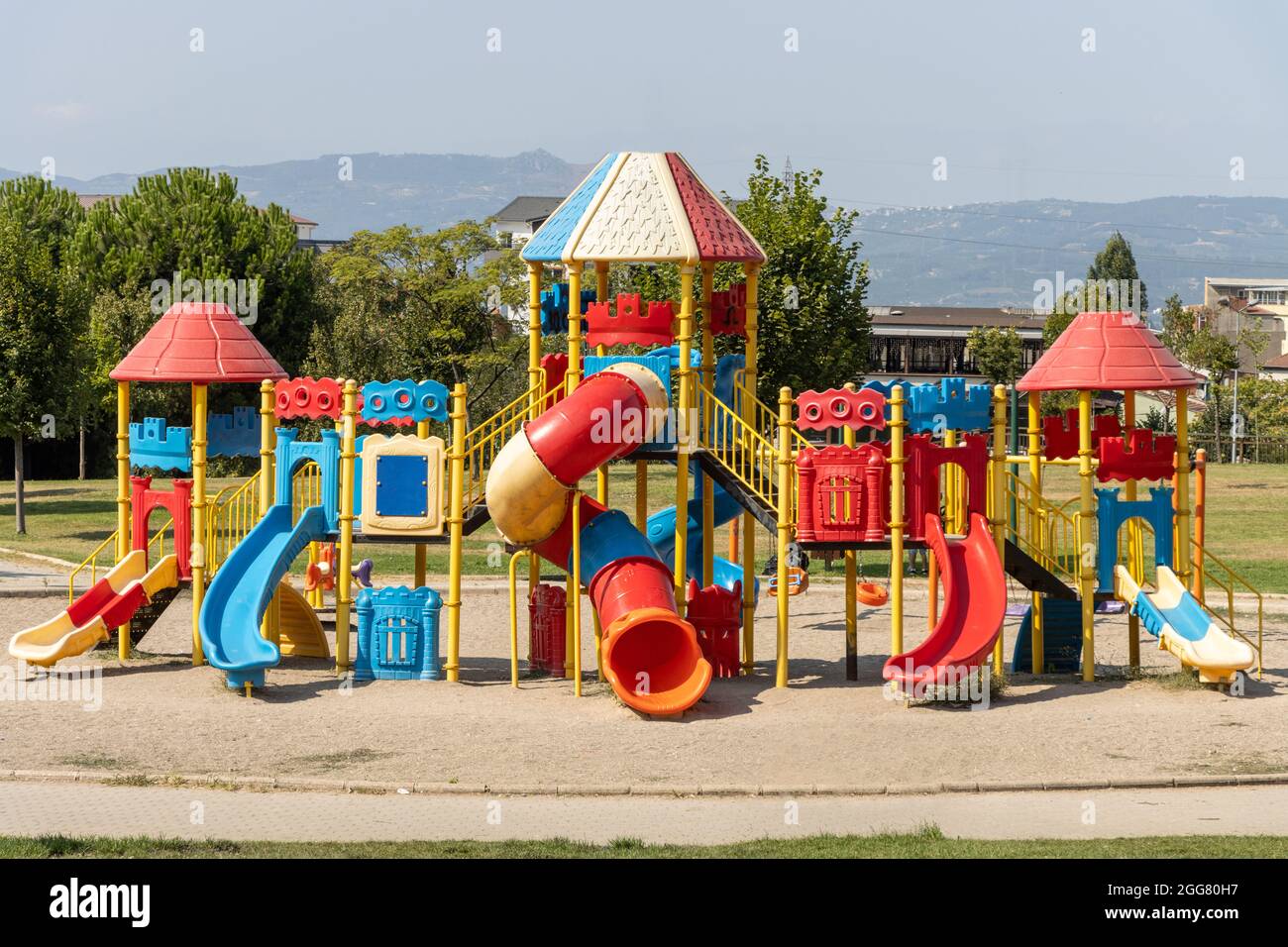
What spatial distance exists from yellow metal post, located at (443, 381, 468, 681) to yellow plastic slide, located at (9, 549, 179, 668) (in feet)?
13.2

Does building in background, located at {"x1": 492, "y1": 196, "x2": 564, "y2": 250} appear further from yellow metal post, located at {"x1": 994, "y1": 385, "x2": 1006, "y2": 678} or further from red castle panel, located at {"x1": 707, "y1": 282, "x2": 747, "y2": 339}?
yellow metal post, located at {"x1": 994, "y1": 385, "x2": 1006, "y2": 678}

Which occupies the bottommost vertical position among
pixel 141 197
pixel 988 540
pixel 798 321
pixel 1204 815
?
pixel 1204 815

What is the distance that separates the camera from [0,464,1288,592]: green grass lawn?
37.0m

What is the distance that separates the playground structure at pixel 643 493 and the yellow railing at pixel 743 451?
0.06m

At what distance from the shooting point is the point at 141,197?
6788cm

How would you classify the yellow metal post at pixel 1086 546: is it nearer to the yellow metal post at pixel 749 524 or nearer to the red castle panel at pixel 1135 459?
the red castle panel at pixel 1135 459

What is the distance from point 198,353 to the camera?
23.1 metres

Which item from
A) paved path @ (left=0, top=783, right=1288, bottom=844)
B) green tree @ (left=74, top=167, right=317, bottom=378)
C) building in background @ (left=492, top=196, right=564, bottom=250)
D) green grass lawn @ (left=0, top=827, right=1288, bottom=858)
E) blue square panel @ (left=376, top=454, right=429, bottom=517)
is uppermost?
building in background @ (left=492, top=196, right=564, bottom=250)

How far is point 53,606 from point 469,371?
1344 inches

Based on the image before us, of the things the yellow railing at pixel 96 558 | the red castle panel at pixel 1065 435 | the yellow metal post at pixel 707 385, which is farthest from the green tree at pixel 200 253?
the red castle panel at pixel 1065 435

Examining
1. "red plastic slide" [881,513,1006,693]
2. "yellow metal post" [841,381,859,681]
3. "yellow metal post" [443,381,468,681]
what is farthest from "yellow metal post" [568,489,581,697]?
"red plastic slide" [881,513,1006,693]

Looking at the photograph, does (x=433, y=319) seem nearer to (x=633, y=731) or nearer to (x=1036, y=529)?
(x=1036, y=529)

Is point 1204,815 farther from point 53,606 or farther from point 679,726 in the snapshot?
point 53,606

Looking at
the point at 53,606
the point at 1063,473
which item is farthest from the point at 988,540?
the point at 1063,473
